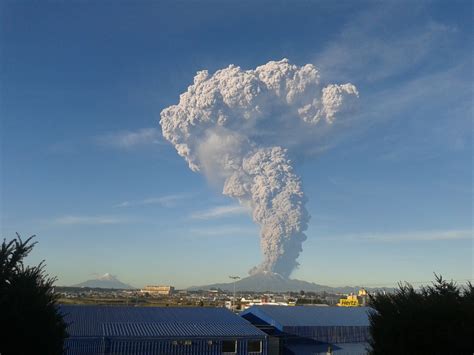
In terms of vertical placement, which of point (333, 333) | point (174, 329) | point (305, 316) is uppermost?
point (305, 316)

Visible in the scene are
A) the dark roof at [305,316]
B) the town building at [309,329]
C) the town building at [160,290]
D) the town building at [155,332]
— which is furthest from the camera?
the town building at [160,290]

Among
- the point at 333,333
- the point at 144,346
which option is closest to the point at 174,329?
the point at 144,346

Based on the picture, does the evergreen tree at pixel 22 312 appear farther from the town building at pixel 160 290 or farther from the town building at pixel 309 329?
the town building at pixel 160 290

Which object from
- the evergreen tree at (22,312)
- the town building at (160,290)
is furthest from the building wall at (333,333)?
the town building at (160,290)

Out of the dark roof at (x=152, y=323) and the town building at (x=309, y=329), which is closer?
the dark roof at (x=152, y=323)

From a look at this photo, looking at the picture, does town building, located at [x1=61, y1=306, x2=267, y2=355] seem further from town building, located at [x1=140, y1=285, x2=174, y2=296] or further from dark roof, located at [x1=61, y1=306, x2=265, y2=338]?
town building, located at [x1=140, y1=285, x2=174, y2=296]

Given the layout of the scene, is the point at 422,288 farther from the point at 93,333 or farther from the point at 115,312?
the point at 115,312

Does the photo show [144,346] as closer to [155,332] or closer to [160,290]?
[155,332]

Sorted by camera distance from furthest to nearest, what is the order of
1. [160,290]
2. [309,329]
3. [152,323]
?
[160,290] → [309,329] → [152,323]
